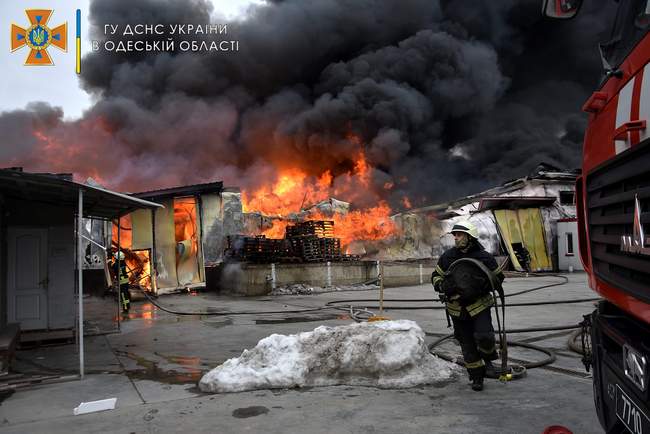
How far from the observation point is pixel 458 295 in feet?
14.8

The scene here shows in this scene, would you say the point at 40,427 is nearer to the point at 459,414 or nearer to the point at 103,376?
the point at 103,376

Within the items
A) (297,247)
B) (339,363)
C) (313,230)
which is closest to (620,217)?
(339,363)

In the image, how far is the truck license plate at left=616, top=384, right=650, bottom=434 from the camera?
73.6 inches

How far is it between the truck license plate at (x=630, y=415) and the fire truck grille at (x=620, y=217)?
46 cm

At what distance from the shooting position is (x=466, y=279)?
4465 mm

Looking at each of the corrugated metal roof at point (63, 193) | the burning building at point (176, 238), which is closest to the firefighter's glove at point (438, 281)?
the corrugated metal roof at point (63, 193)

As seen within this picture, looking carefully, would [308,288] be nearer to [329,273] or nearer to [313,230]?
[329,273]

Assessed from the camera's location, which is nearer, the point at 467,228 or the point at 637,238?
the point at 637,238

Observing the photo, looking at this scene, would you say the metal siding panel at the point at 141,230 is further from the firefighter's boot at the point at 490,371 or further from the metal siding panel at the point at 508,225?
the metal siding panel at the point at 508,225

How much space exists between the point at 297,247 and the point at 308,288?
7.33ft

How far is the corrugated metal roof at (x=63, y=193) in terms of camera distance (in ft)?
19.1

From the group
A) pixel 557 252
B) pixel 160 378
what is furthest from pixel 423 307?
pixel 557 252

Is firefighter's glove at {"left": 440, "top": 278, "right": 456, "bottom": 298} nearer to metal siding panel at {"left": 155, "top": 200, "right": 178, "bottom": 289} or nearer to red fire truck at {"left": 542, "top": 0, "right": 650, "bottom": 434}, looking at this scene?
red fire truck at {"left": 542, "top": 0, "right": 650, "bottom": 434}

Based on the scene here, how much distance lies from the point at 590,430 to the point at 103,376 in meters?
5.16
